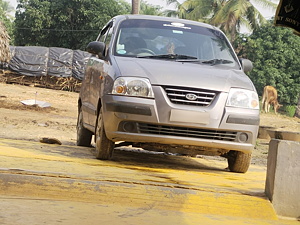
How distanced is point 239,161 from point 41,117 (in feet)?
41.1

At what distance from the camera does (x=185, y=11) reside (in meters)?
52.6

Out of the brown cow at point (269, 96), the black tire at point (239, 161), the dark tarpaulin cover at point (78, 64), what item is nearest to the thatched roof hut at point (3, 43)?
the dark tarpaulin cover at point (78, 64)

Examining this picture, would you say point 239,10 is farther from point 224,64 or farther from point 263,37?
point 224,64

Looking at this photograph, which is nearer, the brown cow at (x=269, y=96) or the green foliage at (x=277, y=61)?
the brown cow at (x=269, y=96)

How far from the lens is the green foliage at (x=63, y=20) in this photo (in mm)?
44188

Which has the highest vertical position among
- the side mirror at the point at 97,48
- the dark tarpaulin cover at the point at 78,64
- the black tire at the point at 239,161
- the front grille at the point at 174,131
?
the side mirror at the point at 97,48

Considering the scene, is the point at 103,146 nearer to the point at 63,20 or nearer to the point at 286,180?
the point at 286,180

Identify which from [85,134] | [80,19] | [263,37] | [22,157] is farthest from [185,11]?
[22,157]

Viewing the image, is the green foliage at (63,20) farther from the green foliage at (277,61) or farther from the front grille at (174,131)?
the front grille at (174,131)

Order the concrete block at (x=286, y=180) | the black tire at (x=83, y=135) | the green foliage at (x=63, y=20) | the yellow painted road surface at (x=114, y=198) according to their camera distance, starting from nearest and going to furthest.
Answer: the yellow painted road surface at (x=114, y=198), the concrete block at (x=286, y=180), the black tire at (x=83, y=135), the green foliage at (x=63, y=20)

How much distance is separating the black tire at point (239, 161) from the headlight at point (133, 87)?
1.47 metres

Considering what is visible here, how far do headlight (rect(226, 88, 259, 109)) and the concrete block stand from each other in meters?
1.72

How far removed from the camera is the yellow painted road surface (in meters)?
4.66

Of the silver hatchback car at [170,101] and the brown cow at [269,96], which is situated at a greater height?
the silver hatchback car at [170,101]
